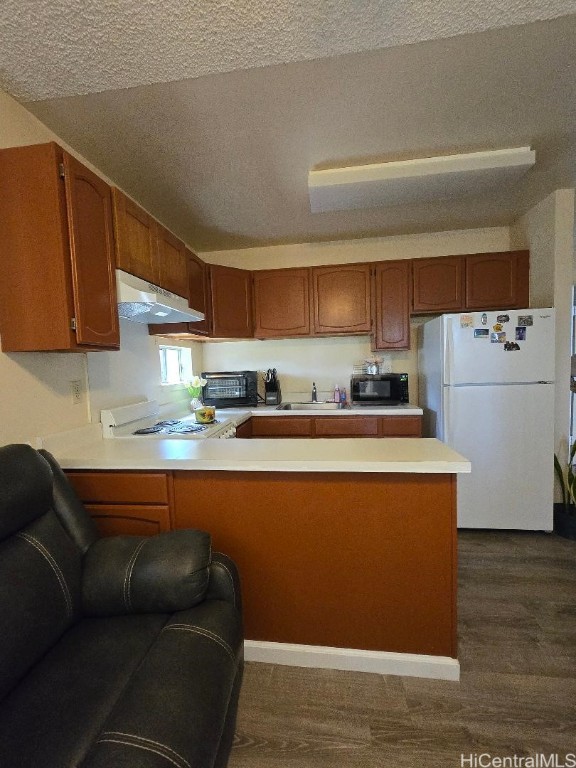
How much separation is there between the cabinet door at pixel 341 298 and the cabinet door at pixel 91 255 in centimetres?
189

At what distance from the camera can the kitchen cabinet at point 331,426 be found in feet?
9.18

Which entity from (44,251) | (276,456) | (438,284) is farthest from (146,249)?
(438,284)

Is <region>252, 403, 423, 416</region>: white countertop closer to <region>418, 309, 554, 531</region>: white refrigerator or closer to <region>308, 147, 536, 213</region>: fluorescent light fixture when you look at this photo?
<region>418, 309, 554, 531</region>: white refrigerator

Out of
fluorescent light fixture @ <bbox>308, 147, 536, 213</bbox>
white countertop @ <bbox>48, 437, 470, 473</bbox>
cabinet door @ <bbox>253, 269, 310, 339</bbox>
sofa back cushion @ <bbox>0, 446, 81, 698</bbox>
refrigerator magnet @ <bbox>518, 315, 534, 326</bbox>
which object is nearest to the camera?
sofa back cushion @ <bbox>0, 446, 81, 698</bbox>

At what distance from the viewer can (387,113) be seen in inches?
62.5

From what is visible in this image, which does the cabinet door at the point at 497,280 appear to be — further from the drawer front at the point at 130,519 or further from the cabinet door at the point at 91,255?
the drawer front at the point at 130,519

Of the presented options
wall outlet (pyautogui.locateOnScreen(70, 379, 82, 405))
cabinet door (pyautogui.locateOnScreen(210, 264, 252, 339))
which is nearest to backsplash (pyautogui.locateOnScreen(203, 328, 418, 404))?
cabinet door (pyautogui.locateOnScreen(210, 264, 252, 339))

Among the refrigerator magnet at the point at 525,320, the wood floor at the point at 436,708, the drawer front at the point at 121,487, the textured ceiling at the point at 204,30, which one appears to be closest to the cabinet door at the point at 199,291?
the textured ceiling at the point at 204,30

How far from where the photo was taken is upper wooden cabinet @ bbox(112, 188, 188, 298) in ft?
5.41

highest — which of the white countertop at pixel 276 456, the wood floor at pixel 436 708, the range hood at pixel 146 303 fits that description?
the range hood at pixel 146 303

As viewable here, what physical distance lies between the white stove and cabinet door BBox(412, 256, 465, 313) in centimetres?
199

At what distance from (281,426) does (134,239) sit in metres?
1.81

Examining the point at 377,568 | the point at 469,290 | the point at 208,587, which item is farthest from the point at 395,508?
the point at 469,290

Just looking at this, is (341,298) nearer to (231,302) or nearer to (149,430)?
(231,302)
